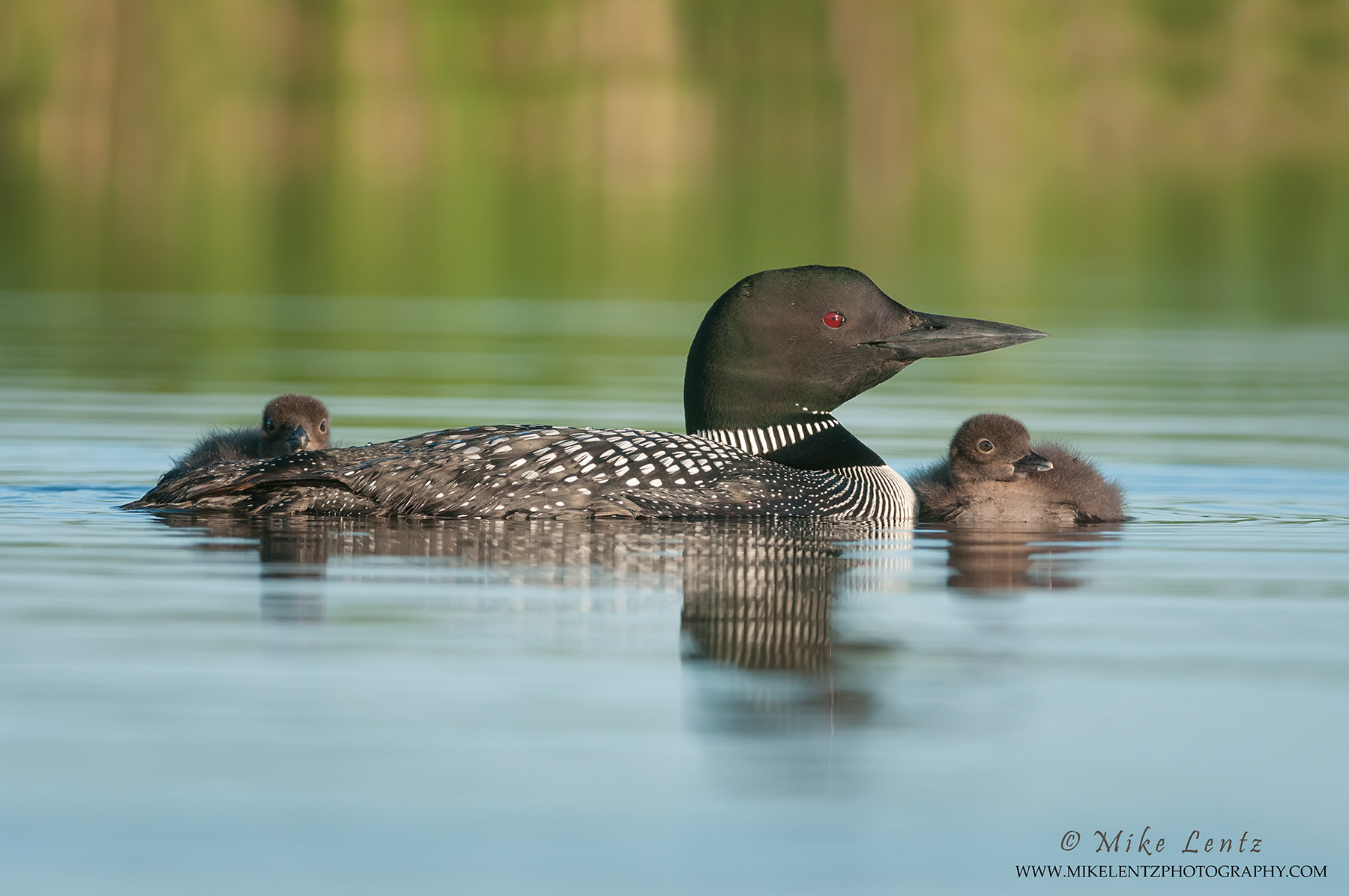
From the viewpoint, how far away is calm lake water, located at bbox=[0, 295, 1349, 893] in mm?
3086

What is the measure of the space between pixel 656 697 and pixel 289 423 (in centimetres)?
347

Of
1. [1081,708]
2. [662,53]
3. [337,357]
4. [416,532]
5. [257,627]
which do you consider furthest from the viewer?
[662,53]

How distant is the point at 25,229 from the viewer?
23047 millimetres

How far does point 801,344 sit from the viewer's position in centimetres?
667

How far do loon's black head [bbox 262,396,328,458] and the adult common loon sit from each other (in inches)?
28.3

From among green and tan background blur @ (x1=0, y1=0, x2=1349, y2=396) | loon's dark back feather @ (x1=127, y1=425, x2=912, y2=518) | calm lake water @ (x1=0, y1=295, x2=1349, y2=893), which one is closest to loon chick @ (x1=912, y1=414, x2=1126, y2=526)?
calm lake water @ (x1=0, y1=295, x2=1349, y2=893)

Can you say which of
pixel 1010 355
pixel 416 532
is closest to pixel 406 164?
pixel 1010 355

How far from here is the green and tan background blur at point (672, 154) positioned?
780 inches

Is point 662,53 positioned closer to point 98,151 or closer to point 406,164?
point 406,164

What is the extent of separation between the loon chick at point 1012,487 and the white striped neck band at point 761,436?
0.46 meters

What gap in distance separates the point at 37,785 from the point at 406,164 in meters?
30.6

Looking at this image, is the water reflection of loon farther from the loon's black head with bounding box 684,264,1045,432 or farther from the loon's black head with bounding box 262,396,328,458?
the loon's black head with bounding box 262,396,328,458

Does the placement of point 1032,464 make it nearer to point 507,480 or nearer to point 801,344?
point 801,344

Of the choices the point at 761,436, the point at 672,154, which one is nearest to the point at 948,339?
the point at 761,436
